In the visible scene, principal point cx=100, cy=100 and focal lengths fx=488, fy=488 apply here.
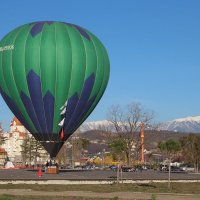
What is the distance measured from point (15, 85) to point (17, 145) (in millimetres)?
155939

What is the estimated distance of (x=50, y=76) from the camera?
4619 centimetres

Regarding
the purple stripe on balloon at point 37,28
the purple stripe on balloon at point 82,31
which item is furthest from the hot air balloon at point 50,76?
the purple stripe on balloon at point 82,31

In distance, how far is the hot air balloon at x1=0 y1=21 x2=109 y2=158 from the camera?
4612 centimetres

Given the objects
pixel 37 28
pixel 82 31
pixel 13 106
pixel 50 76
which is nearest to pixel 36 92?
pixel 50 76

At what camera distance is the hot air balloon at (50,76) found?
46125 millimetres

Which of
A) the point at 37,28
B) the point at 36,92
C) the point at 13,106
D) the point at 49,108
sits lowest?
the point at 49,108

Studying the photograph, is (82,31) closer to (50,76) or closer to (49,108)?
(50,76)

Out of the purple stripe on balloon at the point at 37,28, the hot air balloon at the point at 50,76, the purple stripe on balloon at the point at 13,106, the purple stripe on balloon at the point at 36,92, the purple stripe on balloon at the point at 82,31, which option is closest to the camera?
the purple stripe on balloon at the point at 36,92

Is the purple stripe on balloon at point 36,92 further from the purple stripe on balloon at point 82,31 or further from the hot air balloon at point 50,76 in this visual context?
the purple stripe on balloon at point 82,31

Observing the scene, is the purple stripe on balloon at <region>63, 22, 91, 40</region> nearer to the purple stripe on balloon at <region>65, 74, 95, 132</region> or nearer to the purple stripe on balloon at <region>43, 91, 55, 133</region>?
the purple stripe on balloon at <region>65, 74, 95, 132</region>

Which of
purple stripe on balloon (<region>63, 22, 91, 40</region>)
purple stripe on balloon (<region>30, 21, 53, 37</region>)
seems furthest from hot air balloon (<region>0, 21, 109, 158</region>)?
purple stripe on balloon (<region>63, 22, 91, 40</region>)

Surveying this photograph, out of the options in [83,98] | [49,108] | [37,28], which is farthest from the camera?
[37,28]

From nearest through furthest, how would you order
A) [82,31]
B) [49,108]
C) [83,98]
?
[49,108], [83,98], [82,31]

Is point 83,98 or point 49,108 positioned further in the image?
point 83,98
